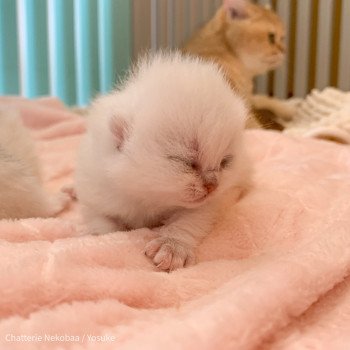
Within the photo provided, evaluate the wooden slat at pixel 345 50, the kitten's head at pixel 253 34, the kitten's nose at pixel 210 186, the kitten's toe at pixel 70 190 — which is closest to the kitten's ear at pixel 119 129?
the kitten's nose at pixel 210 186

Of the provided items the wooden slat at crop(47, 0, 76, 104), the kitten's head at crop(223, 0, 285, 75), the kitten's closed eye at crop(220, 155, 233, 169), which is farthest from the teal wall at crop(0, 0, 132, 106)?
the kitten's closed eye at crop(220, 155, 233, 169)

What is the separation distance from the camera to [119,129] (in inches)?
34.8

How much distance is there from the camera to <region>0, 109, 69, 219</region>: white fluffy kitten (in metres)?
1.00

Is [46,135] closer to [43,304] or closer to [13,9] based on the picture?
[13,9]

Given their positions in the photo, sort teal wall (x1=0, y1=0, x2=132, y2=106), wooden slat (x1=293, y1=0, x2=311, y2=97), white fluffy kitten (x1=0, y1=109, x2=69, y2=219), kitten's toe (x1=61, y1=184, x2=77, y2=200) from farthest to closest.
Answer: wooden slat (x1=293, y1=0, x2=311, y2=97)
teal wall (x1=0, y1=0, x2=132, y2=106)
kitten's toe (x1=61, y1=184, x2=77, y2=200)
white fluffy kitten (x1=0, y1=109, x2=69, y2=219)

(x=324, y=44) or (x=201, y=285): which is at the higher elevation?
(x=324, y=44)

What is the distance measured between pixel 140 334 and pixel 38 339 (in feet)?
0.38

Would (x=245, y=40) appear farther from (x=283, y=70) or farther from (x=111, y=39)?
(x=111, y=39)

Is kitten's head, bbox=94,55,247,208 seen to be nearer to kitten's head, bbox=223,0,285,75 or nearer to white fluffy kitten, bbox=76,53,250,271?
white fluffy kitten, bbox=76,53,250,271

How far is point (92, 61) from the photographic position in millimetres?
2576

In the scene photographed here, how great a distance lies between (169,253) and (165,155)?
15 cm

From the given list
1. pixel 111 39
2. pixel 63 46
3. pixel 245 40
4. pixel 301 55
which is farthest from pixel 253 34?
pixel 63 46

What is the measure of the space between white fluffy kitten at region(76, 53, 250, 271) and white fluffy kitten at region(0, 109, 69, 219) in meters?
0.11

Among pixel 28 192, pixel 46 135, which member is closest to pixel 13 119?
pixel 28 192
